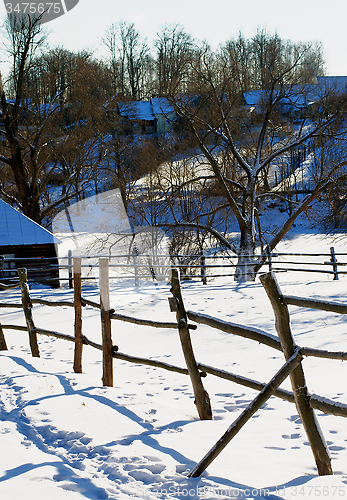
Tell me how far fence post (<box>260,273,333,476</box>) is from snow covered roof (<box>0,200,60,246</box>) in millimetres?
14418

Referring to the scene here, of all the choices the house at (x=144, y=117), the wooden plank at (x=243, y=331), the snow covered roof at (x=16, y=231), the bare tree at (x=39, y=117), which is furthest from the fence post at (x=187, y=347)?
the house at (x=144, y=117)

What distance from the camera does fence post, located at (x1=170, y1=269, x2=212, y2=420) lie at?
11.2 feet

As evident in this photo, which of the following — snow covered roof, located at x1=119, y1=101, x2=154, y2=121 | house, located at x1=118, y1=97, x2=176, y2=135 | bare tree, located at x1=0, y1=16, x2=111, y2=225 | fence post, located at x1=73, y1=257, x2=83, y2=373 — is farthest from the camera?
house, located at x1=118, y1=97, x2=176, y2=135

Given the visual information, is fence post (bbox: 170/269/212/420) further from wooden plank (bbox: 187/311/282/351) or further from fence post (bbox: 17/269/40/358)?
fence post (bbox: 17/269/40/358)

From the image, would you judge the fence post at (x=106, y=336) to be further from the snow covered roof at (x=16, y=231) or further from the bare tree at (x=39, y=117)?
the bare tree at (x=39, y=117)

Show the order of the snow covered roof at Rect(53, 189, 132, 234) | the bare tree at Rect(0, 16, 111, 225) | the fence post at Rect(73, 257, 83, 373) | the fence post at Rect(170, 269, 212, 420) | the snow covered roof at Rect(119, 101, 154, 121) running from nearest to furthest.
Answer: the fence post at Rect(170, 269, 212, 420) < the fence post at Rect(73, 257, 83, 373) < the bare tree at Rect(0, 16, 111, 225) < the snow covered roof at Rect(53, 189, 132, 234) < the snow covered roof at Rect(119, 101, 154, 121)

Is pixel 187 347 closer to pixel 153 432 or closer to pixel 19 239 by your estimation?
pixel 153 432

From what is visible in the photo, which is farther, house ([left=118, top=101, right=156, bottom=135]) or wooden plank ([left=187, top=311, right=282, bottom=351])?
house ([left=118, top=101, right=156, bottom=135])

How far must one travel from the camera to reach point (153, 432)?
315 centimetres

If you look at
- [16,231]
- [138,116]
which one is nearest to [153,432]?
[16,231]

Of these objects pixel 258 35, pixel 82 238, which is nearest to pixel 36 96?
pixel 82 238

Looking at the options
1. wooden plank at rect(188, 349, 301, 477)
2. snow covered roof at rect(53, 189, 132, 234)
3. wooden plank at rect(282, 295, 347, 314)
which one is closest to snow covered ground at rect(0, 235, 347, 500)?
wooden plank at rect(188, 349, 301, 477)

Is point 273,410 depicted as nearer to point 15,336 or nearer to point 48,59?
point 15,336

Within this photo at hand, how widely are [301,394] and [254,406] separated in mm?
287
